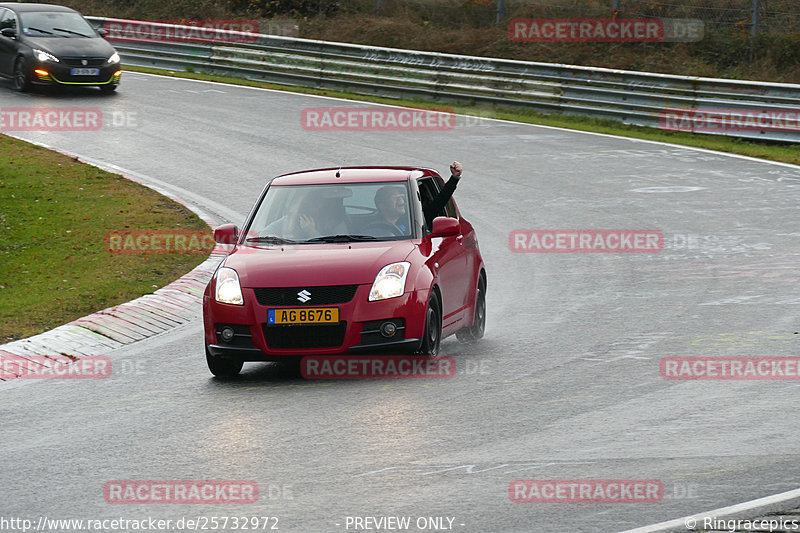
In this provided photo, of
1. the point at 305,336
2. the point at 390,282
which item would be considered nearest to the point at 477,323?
the point at 390,282

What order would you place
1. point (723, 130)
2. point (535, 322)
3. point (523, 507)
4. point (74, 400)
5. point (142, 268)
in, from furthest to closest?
point (723, 130)
point (142, 268)
point (535, 322)
point (74, 400)
point (523, 507)

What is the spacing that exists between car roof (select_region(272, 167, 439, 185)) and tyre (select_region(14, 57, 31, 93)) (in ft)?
58.9

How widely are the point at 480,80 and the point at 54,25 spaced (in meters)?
9.84

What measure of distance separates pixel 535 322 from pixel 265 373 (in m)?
2.97

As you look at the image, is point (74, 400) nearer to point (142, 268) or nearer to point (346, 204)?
point (346, 204)

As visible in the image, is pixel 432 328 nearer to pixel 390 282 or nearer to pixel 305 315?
pixel 390 282

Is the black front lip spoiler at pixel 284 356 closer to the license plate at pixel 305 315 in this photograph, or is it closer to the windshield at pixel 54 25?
the license plate at pixel 305 315

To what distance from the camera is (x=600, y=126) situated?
25.8 m

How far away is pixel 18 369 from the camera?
33.4 ft

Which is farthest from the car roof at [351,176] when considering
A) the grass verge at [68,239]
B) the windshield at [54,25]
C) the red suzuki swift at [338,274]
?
the windshield at [54,25]

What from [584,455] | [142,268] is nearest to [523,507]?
[584,455]

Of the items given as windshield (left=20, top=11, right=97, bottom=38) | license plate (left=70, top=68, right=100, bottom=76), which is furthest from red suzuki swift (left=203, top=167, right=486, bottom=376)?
windshield (left=20, top=11, right=97, bottom=38)

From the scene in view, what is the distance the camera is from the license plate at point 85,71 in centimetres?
2697

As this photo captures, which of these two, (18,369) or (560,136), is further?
(560,136)
